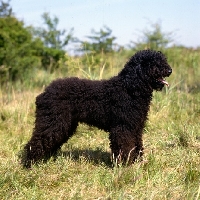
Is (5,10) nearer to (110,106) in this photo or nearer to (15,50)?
(15,50)

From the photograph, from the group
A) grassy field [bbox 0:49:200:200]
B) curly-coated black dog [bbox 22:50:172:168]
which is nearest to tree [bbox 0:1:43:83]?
grassy field [bbox 0:49:200:200]

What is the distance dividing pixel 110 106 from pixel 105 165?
0.88 meters

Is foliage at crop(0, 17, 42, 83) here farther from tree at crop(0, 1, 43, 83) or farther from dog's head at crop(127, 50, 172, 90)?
dog's head at crop(127, 50, 172, 90)

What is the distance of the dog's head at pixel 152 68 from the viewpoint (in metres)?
4.37

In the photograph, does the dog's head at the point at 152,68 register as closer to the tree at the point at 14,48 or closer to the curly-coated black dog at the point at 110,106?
the curly-coated black dog at the point at 110,106

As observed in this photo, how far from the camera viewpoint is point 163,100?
24.3 feet

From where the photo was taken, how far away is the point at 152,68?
4379 mm

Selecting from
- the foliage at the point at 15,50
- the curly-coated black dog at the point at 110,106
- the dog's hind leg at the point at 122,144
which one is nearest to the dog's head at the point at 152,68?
the curly-coated black dog at the point at 110,106

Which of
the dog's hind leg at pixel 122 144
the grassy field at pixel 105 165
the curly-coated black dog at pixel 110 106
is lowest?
the grassy field at pixel 105 165

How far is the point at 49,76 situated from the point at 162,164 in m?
6.80

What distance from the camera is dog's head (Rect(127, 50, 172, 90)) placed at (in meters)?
4.37

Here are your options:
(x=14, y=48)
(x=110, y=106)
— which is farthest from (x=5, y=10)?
(x=110, y=106)

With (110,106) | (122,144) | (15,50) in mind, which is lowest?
(122,144)

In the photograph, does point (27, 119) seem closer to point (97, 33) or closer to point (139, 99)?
point (139, 99)
